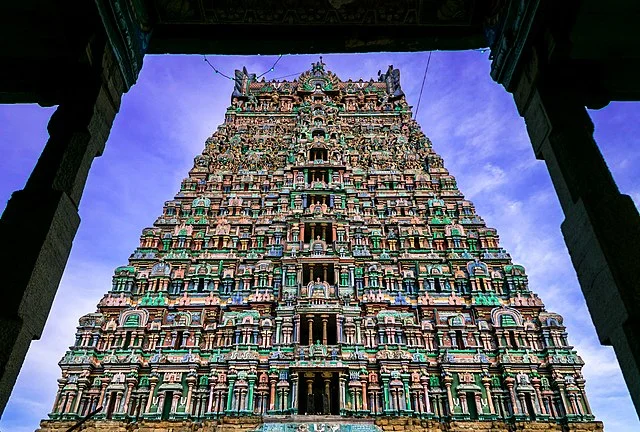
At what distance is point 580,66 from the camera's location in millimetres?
3990

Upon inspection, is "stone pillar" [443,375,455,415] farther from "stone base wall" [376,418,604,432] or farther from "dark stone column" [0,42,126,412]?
"dark stone column" [0,42,126,412]

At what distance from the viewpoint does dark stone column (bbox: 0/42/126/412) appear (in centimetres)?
293

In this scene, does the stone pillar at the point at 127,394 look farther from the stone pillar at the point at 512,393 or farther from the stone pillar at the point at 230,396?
the stone pillar at the point at 512,393

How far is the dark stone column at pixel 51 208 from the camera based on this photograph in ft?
9.62

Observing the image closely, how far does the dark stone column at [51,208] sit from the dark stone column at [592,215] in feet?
11.4

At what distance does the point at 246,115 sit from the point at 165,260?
13361 millimetres

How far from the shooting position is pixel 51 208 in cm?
328

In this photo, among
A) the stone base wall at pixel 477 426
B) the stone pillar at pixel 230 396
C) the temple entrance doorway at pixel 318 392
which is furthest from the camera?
the temple entrance doorway at pixel 318 392

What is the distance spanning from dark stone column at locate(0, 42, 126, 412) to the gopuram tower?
12.0 metres

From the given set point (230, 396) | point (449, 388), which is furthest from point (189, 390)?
point (449, 388)

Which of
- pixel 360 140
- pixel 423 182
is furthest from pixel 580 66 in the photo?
pixel 360 140

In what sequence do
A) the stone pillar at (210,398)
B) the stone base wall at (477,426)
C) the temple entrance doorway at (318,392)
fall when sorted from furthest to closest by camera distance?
the temple entrance doorway at (318,392) → the stone pillar at (210,398) → the stone base wall at (477,426)

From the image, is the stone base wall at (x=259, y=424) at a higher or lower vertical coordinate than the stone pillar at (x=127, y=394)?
lower

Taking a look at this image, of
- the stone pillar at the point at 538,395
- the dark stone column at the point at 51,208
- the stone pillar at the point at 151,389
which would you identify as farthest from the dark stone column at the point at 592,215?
the stone pillar at the point at 151,389
